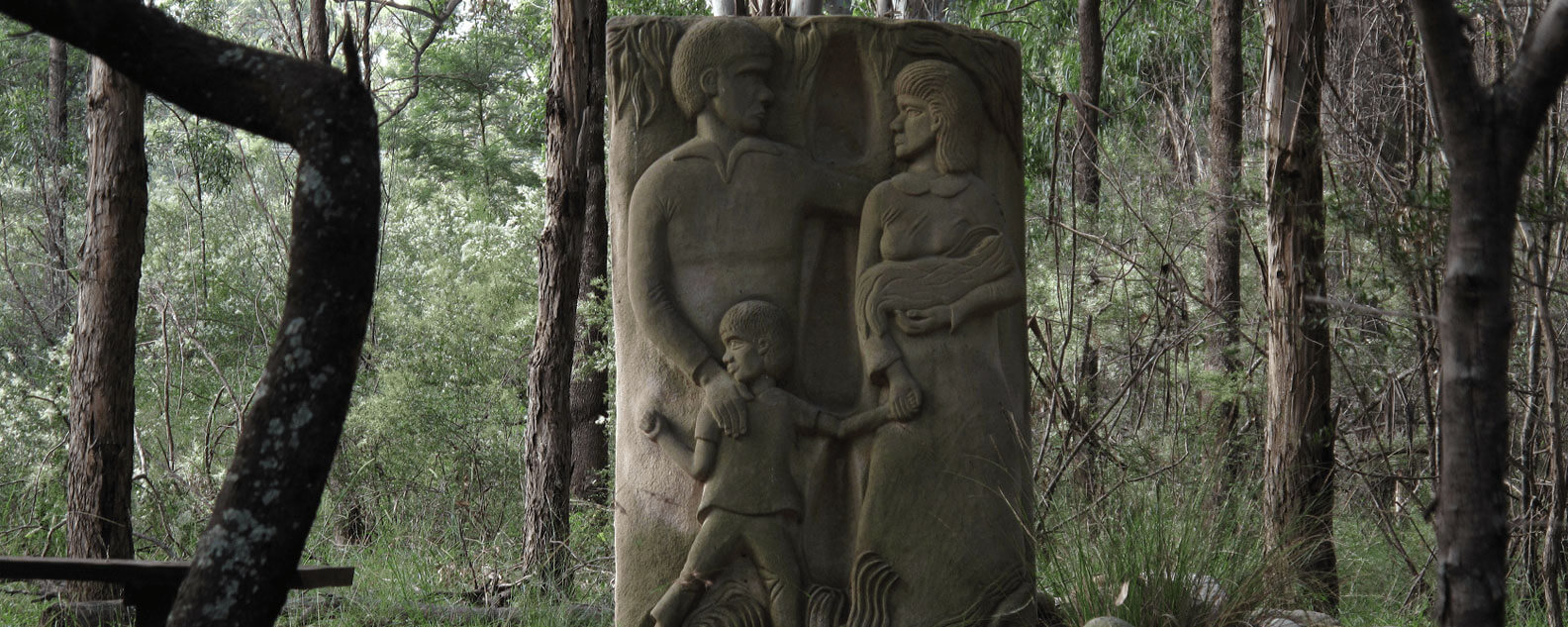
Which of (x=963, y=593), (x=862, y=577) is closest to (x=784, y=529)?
(x=862, y=577)

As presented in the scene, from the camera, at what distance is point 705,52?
4.34 metres

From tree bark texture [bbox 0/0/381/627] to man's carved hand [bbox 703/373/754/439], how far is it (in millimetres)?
2301

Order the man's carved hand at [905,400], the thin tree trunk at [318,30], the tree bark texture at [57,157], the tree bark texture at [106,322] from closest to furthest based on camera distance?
the man's carved hand at [905,400] → the tree bark texture at [106,322] → the thin tree trunk at [318,30] → the tree bark texture at [57,157]

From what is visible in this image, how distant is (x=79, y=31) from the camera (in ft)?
6.15

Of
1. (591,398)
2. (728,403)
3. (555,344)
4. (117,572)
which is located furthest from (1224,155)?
(117,572)

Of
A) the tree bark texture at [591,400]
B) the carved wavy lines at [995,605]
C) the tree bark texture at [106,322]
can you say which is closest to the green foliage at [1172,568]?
the carved wavy lines at [995,605]

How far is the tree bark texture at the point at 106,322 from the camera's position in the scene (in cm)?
536

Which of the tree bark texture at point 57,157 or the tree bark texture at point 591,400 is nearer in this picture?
the tree bark texture at point 591,400

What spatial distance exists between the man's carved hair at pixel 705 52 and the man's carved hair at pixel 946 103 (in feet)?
1.63

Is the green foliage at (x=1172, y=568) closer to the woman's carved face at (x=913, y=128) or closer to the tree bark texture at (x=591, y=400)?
the woman's carved face at (x=913, y=128)

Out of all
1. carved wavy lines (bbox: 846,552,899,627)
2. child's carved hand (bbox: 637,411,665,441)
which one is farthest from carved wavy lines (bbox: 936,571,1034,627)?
child's carved hand (bbox: 637,411,665,441)

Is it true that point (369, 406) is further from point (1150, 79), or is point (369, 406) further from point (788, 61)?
point (1150, 79)

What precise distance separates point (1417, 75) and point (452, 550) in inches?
201

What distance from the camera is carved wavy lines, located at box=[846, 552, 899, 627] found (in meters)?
4.19
